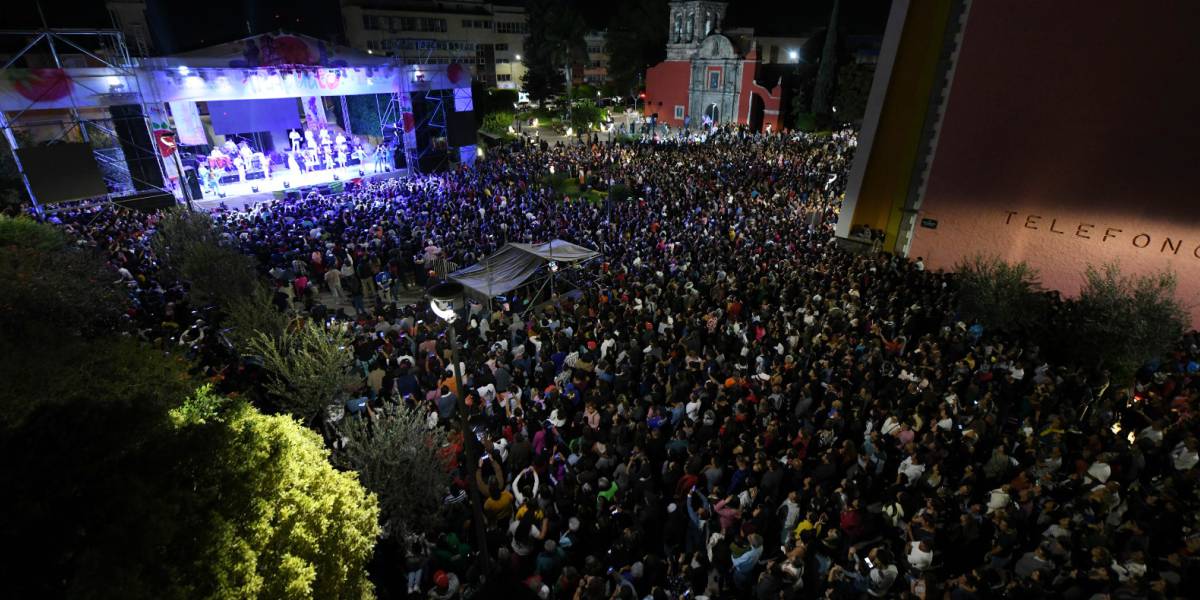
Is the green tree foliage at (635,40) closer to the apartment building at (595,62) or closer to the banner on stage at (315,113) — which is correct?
the apartment building at (595,62)

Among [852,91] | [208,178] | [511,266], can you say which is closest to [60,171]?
[208,178]

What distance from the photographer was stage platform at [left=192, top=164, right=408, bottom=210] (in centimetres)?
2172

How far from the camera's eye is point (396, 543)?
6.40 meters

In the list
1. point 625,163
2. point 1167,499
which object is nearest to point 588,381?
point 1167,499

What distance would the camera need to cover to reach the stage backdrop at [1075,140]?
37.3ft

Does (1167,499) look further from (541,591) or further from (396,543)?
(396,543)

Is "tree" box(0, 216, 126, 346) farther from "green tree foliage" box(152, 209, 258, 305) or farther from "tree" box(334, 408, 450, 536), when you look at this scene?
"tree" box(334, 408, 450, 536)

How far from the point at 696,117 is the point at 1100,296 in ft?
126

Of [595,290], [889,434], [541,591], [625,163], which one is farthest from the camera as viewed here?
[625,163]

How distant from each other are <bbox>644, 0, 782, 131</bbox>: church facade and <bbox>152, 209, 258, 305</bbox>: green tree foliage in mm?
37431

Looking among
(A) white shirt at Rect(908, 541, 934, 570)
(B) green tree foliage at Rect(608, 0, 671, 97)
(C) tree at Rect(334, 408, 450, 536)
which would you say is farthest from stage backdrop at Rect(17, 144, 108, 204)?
(B) green tree foliage at Rect(608, 0, 671, 97)

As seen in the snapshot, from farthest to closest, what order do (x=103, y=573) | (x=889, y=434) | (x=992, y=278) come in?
(x=992, y=278), (x=889, y=434), (x=103, y=573)

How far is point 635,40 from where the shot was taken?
179 feet

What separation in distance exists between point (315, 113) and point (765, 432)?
31793 millimetres
